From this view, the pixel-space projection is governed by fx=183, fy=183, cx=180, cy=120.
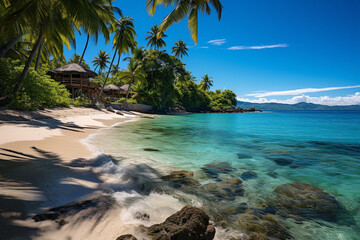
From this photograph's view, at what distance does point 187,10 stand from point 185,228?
922 cm

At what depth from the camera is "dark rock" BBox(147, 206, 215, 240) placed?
2.03 metres

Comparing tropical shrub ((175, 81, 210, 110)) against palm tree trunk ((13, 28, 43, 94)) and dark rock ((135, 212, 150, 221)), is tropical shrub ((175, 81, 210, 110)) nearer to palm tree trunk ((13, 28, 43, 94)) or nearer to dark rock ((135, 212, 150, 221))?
palm tree trunk ((13, 28, 43, 94))

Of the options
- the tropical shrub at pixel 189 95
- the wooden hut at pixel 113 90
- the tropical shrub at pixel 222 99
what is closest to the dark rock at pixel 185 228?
the wooden hut at pixel 113 90

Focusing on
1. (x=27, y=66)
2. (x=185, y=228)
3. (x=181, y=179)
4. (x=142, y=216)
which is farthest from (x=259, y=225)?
(x=27, y=66)

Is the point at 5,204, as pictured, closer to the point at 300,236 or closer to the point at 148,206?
the point at 148,206

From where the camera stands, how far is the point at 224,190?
13.2ft

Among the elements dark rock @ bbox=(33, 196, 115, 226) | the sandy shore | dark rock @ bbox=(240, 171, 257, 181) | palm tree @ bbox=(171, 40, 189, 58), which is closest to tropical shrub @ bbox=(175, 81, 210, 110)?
palm tree @ bbox=(171, 40, 189, 58)

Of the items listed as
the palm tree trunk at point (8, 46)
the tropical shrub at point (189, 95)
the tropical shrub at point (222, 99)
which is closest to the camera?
the palm tree trunk at point (8, 46)

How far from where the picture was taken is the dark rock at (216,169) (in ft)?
16.8

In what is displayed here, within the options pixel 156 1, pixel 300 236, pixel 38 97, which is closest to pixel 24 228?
pixel 300 236

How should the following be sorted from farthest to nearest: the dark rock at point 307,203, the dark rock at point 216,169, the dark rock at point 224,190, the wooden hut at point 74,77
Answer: the wooden hut at point 74,77, the dark rock at point 216,169, the dark rock at point 224,190, the dark rock at point 307,203

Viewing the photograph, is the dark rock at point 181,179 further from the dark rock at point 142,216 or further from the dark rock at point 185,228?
the dark rock at point 185,228

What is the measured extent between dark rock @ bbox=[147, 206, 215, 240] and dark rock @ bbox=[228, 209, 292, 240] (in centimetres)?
75

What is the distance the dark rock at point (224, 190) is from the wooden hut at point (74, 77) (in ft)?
76.7
